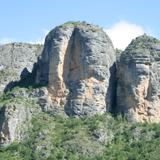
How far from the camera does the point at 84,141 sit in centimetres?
10344

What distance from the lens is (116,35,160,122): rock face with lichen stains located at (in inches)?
4235

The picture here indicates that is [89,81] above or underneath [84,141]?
above

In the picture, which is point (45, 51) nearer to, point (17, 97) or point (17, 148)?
point (17, 97)

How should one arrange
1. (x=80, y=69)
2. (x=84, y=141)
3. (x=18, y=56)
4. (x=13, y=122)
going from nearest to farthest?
1. (x=84, y=141)
2. (x=13, y=122)
3. (x=80, y=69)
4. (x=18, y=56)

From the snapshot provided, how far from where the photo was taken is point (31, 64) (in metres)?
136

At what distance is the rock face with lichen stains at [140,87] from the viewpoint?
108 m

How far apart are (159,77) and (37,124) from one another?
13675mm

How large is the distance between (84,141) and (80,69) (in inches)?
349

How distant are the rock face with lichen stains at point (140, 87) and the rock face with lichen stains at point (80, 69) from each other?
2.09 meters

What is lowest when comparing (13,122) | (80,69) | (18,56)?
(13,122)

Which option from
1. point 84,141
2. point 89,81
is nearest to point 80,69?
point 89,81

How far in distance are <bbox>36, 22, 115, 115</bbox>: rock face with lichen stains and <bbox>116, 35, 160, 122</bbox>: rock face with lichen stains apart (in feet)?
6.86

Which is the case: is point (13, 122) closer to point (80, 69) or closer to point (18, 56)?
point (80, 69)

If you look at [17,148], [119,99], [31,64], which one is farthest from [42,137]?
[31,64]
